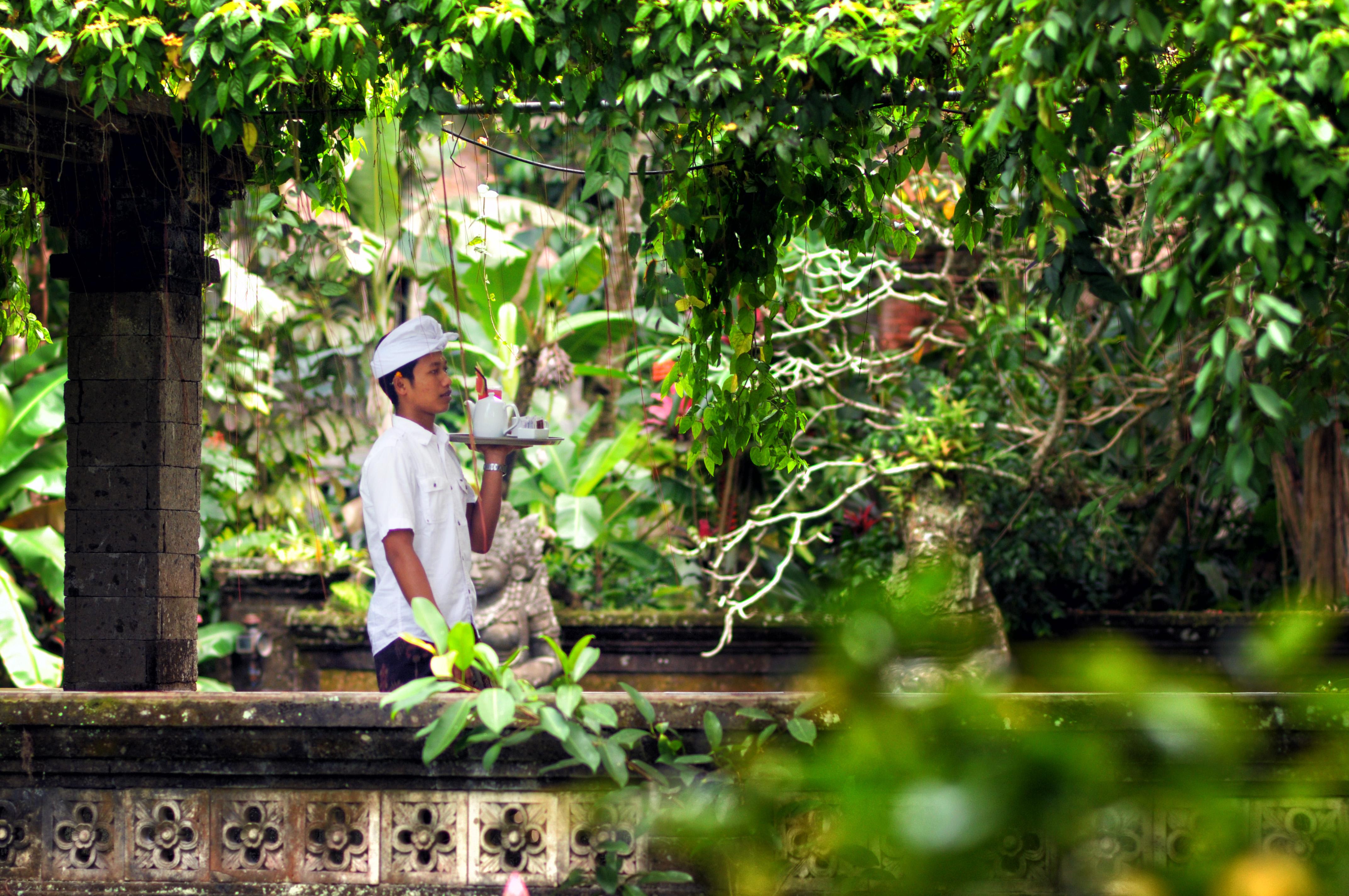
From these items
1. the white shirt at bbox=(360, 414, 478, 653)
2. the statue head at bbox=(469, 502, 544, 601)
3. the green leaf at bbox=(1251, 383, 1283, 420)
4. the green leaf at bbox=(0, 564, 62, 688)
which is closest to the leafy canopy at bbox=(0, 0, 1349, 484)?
the green leaf at bbox=(1251, 383, 1283, 420)

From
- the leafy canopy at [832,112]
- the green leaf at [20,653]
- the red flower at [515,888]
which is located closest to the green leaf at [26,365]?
the green leaf at [20,653]

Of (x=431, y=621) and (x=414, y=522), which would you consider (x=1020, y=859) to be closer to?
(x=431, y=621)

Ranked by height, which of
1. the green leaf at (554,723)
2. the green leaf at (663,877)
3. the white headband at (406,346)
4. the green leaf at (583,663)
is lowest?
the green leaf at (663,877)

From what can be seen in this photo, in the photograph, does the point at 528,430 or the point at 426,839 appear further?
the point at 528,430

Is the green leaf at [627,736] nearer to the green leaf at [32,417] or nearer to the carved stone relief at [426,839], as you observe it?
the carved stone relief at [426,839]

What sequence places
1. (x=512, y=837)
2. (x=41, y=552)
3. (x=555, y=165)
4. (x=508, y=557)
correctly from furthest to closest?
(x=41, y=552) → (x=508, y=557) → (x=555, y=165) → (x=512, y=837)

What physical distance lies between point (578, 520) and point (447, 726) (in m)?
5.42

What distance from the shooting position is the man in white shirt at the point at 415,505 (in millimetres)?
3479

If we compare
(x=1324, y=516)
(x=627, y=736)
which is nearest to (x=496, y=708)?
(x=627, y=736)

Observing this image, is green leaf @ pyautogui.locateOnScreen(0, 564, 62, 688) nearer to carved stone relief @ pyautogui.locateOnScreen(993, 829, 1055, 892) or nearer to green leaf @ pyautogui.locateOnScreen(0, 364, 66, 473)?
green leaf @ pyautogui.locateOnScreen(0, 364, 66, 473)

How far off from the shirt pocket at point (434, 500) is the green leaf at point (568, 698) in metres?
1.26

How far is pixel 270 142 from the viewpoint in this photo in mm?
3244

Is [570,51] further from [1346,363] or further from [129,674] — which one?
[129,674]

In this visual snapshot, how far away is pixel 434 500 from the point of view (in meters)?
3.60
